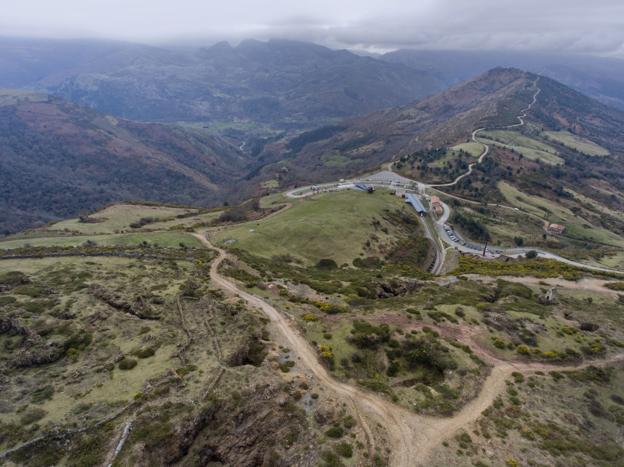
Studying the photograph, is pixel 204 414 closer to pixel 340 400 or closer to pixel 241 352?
pixel 241 352

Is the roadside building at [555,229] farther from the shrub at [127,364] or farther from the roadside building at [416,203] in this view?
the shrub at [127,364]

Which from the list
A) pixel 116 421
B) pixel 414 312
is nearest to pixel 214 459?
pixel 116 421

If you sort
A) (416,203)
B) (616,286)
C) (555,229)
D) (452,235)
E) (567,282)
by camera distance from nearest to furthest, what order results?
(616,286), (567,282), (452,235), (416,203), (555,229)

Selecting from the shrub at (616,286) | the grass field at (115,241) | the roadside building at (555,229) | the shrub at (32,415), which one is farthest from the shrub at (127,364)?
the roadside building at (555,229)

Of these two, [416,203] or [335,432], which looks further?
[416,203]

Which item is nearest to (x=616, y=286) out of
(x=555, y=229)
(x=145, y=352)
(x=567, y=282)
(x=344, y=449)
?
(x=567, y=282)

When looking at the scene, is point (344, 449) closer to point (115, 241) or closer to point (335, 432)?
point (335, 432)

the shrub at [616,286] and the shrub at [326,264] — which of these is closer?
the shrub at [616,286]
